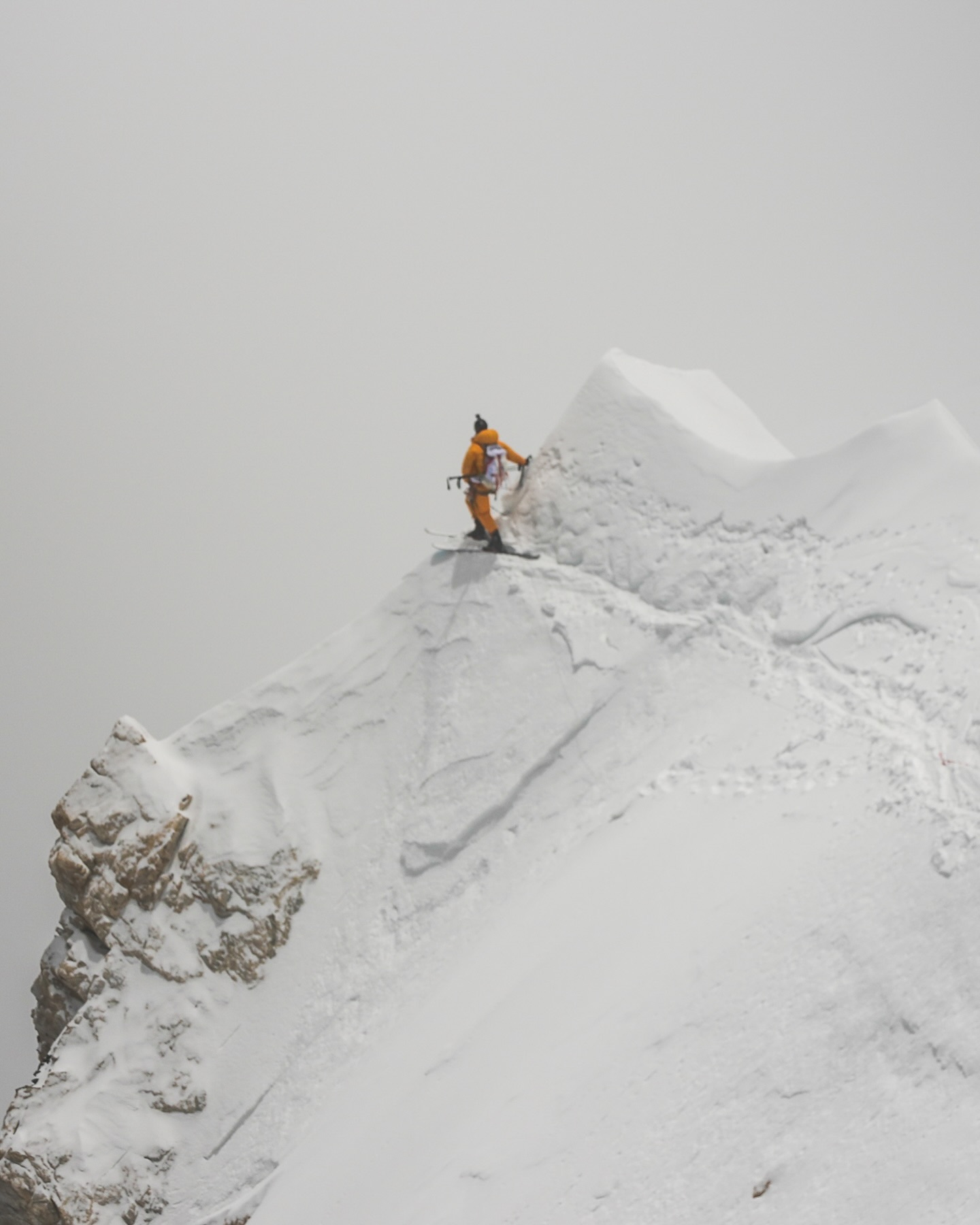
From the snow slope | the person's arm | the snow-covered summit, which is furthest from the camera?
→ the person's arm

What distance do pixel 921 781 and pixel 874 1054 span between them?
136 centimetres

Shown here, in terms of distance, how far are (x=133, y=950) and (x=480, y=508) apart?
14.1 feet

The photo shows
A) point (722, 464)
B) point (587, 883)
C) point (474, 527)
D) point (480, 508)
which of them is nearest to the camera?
point (587, 883)

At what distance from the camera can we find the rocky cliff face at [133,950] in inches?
291

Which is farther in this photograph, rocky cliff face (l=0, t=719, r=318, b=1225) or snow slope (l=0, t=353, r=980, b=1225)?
rocky cliff face (l=0, t=719, r=318, b=1225)

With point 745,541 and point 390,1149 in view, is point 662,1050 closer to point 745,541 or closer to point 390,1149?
point 390,1149

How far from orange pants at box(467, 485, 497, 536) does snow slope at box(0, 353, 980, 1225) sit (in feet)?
0.99

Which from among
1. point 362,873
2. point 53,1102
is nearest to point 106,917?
point 53,1102

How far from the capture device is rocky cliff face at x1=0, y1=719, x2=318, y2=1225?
7.38 metres

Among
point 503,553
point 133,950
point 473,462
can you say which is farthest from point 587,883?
point 133,950

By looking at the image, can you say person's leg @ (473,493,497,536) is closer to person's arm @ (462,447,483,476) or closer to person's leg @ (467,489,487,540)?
person's leg @ (467,489,487,540)

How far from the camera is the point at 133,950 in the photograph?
317 inches

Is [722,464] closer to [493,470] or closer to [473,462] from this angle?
[493,470]

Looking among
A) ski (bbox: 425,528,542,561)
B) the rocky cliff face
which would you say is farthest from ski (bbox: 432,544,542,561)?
the rocky cliff face
